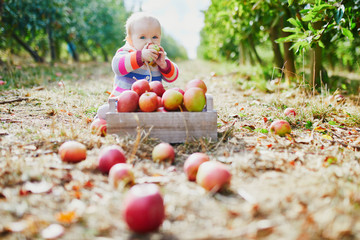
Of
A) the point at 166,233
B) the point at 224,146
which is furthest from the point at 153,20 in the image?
the point at 166,233

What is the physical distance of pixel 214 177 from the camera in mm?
1572

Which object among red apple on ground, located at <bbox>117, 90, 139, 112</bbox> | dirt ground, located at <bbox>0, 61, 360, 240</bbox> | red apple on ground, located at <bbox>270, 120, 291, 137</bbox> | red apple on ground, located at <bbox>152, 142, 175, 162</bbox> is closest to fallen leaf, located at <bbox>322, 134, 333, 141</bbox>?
dirt ground, located at <bbox>0, 61, 360, 240</bbox>

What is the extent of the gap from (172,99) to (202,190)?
0.97 m

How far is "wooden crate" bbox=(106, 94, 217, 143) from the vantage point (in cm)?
234

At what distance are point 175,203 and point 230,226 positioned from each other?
332 millimetres

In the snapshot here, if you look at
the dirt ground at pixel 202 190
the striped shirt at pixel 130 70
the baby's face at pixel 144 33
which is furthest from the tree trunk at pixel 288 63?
the baby's face at pixel 144 33

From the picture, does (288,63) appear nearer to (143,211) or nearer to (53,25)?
(143,211)

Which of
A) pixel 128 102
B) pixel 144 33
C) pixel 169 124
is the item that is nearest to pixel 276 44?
pixel 144 33

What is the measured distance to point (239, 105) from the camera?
4.23m

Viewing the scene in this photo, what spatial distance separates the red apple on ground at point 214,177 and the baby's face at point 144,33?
1.76 m

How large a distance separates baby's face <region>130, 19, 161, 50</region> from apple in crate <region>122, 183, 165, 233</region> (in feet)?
6.56

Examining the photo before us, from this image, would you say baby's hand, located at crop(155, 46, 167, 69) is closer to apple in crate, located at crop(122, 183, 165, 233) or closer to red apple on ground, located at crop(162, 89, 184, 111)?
→ red apple on ground, located at crop(162, 89, 184, 111)

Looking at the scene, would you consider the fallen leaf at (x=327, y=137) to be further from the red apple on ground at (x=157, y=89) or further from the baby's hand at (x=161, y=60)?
the baby's hand at (x=161, y=60)

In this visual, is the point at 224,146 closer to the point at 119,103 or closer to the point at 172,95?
the point at 172,95
